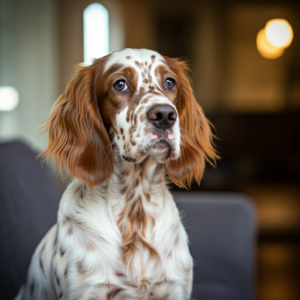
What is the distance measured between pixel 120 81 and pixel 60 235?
0.40m

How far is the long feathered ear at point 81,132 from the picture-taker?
81cm

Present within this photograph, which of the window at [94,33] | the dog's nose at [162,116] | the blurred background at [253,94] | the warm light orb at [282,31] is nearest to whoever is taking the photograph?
the dog's nose at [162,116]

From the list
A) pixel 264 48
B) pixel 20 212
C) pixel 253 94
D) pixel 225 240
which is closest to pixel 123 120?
pixel 20 212

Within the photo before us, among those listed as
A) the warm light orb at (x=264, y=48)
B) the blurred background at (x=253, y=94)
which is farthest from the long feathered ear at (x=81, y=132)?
the warm light orb at (x=264, y=48)

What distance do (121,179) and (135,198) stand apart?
7 centimetres

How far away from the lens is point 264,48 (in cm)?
437

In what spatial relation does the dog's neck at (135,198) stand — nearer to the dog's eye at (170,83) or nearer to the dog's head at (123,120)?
the dog's head at (123,120)

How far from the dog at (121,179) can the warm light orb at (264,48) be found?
375 cm

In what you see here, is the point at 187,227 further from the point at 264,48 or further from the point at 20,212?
the point at 264,48

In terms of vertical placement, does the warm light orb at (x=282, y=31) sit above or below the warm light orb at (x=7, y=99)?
above

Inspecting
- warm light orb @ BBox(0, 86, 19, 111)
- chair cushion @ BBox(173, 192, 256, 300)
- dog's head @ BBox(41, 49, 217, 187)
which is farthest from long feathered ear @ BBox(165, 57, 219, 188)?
warm light orb @ BBox(0, 86, 19, 111)

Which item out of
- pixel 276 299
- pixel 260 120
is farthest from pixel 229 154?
pixel 276 299

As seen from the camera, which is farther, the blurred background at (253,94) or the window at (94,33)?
the blurred background at (253,94)

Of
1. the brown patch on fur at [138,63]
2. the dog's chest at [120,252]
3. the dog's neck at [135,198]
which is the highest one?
the brown patch on fur at [138,63]
